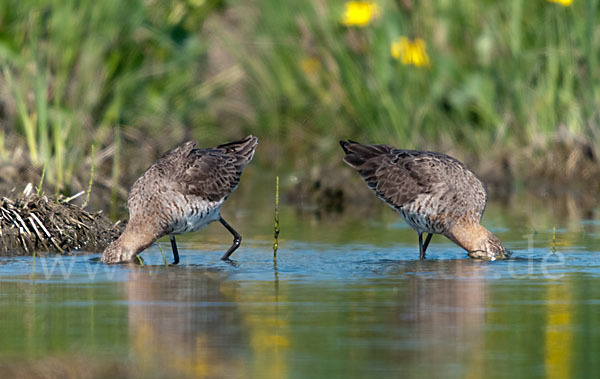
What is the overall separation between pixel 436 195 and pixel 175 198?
2.48m

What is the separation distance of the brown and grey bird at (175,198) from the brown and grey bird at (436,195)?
5.02 feet

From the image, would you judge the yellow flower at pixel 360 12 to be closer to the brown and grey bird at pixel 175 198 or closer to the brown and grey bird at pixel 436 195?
the brown and grey bird at pixel 436 195

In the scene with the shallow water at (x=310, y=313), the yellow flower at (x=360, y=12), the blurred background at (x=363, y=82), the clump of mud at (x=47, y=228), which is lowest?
the shallow water at (x=310, y=313)

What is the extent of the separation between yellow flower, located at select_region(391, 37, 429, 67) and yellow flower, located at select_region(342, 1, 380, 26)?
538mm

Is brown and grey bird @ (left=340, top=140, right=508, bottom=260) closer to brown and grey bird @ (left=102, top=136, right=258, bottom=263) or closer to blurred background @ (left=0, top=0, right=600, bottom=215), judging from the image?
brown and grey bird @ (left=102, top=136, right=258, bottom=263)

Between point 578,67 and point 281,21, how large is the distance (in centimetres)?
500

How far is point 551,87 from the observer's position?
17.1 meters

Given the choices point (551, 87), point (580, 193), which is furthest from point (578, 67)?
point (580, 193)

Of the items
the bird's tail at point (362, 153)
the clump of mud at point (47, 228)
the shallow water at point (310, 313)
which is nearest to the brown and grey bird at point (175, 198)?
the shallow water at point (310, 313)

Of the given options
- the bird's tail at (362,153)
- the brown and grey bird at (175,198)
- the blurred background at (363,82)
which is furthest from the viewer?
the blurred background at (363,82)

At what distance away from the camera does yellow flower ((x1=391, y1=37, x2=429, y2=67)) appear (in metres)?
17.4

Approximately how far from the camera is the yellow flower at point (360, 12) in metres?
17.7

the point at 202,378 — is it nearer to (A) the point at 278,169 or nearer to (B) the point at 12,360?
(B) the point at 12,360

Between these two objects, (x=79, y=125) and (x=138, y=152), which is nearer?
(x=79, y=125)
